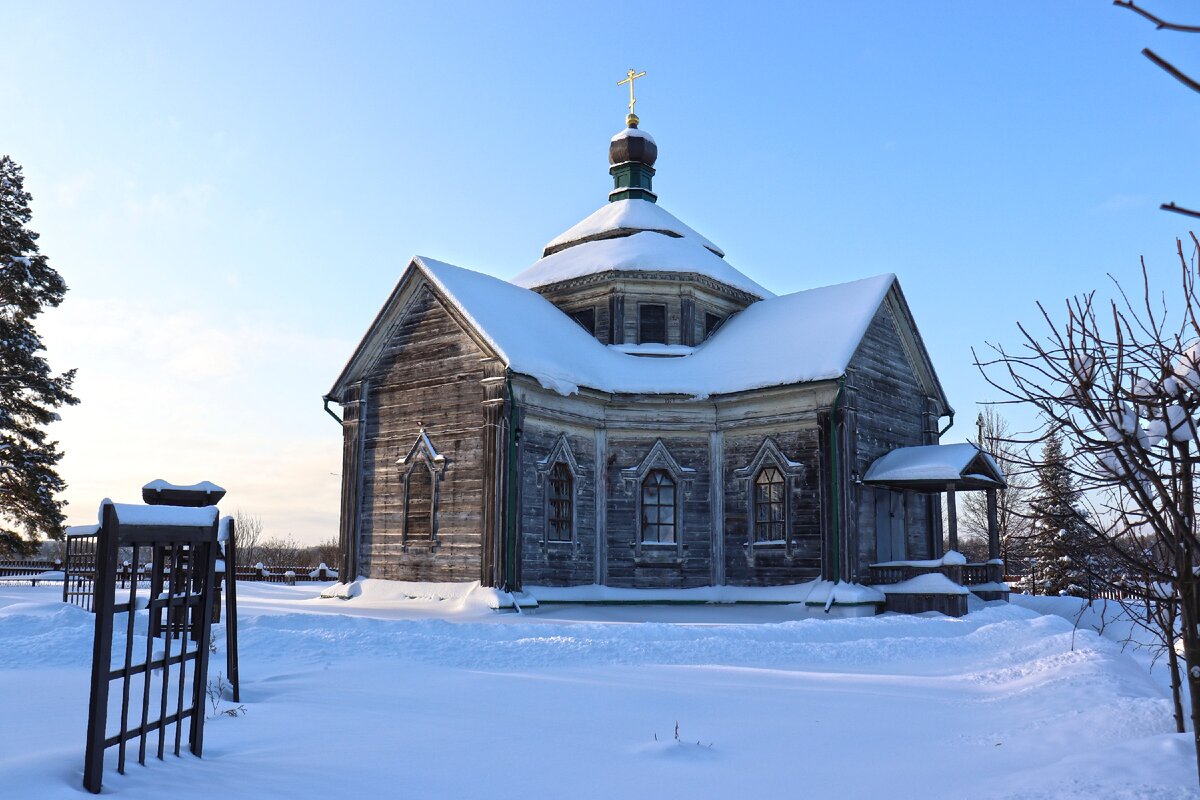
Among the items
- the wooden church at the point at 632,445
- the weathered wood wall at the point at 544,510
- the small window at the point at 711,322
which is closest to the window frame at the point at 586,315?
the wooden church at the point at 632,445

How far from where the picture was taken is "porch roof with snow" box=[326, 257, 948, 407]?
775 inches

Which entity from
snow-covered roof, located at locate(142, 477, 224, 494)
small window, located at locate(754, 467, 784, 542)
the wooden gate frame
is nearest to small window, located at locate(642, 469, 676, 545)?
small window, located at locate(754, 467, 784, 542)

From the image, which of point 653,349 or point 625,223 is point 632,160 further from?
point 653,349

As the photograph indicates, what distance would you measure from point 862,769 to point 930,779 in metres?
0.47

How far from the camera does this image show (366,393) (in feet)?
71.1

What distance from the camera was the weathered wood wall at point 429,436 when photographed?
19.1 meters

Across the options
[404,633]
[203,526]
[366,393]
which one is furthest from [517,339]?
[203,526]

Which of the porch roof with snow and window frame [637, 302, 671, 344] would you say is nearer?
the porch roof with snow

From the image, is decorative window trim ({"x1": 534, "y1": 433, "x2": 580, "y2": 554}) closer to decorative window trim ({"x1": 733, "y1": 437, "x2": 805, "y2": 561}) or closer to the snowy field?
decorative window trim ({"x1": 733, "y1": 437, "x2": 805, "y2": 561})

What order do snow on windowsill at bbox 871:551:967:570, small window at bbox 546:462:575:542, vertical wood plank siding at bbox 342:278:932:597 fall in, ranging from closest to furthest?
snow on windowsill at bbox 871:551:967:570 → vertical wood plank siding at bbox 342:278:932:597 → small window at bbox 546:462:575:542

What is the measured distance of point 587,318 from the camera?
80.0ft

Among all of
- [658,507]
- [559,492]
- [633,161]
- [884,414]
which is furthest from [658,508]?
[633,161]

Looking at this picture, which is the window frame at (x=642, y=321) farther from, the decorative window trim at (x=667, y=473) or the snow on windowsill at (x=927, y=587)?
the snow on windowsill at (x=927, y=587)

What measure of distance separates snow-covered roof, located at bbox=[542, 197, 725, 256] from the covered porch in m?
9.32
